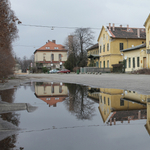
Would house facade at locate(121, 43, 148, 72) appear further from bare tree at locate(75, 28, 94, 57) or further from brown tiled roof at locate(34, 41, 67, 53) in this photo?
brown tiled roof at locate(34, 41, 67, 53)

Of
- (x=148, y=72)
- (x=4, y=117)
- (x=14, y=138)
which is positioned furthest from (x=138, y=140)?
(x=148, y=72)

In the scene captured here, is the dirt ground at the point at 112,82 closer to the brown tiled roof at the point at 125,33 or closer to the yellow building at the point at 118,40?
the yellow building at the point at 118,40

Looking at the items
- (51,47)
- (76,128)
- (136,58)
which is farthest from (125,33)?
(76,128)

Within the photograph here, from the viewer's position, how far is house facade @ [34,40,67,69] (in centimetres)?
8675

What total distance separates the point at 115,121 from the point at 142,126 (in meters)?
0.66

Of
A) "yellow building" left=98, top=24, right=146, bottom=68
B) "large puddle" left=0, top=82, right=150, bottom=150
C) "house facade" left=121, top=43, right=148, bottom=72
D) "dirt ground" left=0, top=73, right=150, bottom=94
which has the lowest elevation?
"large puddle" left=0, top=82, right=150, bottom=150

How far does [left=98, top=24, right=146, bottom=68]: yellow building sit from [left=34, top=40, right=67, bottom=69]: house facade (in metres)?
36.0

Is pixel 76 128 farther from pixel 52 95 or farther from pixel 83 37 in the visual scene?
pixel 83 37

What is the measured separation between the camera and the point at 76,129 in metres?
4.44

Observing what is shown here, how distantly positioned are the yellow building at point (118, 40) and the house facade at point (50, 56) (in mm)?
36017

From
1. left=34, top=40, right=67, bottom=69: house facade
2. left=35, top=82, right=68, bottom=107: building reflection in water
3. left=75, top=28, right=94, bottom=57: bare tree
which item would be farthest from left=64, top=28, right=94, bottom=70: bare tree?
left=35, top=82, right=68, bottom=107: building reflection in water

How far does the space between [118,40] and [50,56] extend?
41.9 metres

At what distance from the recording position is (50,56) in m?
87.8

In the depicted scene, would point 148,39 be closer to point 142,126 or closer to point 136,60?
point 136,60
